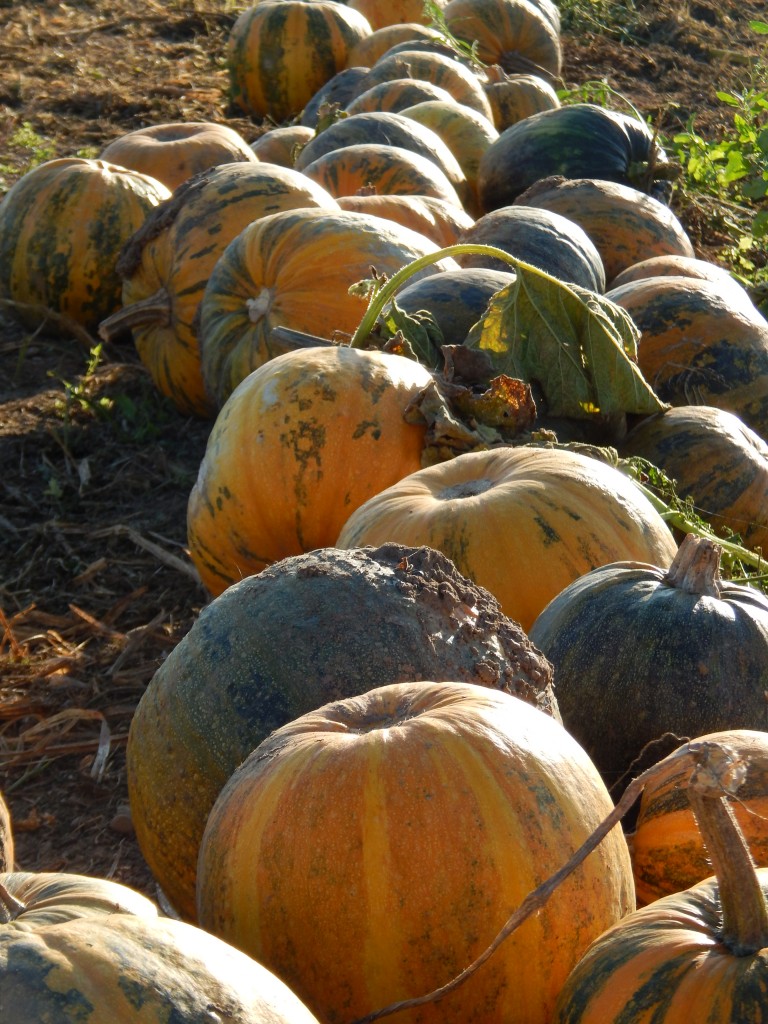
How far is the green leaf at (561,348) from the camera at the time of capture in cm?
398

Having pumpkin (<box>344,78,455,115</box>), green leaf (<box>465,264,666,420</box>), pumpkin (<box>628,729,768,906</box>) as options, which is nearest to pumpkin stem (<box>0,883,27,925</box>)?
pumpkin (<box>628,729,768,906</box>)

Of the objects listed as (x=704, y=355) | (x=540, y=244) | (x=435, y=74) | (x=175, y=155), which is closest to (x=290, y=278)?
(x=540, y=244)

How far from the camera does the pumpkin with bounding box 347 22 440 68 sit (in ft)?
31.2

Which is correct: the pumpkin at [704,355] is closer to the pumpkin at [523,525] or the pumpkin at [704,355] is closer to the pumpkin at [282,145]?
the pumpkin at [523,525]

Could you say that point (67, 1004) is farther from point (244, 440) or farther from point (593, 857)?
point (244, 440)

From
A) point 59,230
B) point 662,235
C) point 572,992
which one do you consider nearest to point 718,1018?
point 572,992

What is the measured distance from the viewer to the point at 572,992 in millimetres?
1785

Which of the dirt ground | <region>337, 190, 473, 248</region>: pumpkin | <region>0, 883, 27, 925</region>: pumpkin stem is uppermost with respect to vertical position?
<region>0, 883, 27, 925</region>: pumpkin stem

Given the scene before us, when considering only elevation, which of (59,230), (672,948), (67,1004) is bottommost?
(59,230)

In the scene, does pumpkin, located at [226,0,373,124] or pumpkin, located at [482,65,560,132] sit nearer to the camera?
pumpkin, located at [482,65,560,132]

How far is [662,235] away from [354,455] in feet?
9.45

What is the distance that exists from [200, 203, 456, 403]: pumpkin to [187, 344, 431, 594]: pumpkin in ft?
2.08

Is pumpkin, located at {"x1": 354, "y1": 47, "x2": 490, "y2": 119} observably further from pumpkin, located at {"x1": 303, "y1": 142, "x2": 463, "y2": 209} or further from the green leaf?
the green leaf

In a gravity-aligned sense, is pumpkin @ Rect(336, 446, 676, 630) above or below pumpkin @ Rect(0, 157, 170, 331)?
above
